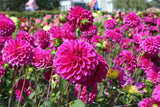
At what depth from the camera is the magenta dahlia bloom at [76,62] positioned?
27.3 inches

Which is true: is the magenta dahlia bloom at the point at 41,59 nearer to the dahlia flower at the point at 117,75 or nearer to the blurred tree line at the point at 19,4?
the dahlia flower at the point at 117,75

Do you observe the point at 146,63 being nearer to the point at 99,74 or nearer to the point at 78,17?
the point at 78,17

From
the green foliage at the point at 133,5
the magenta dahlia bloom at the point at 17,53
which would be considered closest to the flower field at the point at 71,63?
the magenta dahlia bloom at the point at 17,53

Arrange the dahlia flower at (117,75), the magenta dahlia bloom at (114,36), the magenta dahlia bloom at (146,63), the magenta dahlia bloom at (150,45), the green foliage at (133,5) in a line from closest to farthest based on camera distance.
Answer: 1. the dahlia flower at (117,75)
2. the magenta dahlia bloom at (150,45)
3. the magenta dahlia bloom at (146,63)
4. the magenta dahlia bloom at (114,36)
5. the green foliage at (133,5)

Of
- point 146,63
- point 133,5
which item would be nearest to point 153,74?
point 146,63

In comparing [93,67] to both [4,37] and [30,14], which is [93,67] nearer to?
[4,37]

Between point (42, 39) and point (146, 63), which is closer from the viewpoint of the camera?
point (42, 39)

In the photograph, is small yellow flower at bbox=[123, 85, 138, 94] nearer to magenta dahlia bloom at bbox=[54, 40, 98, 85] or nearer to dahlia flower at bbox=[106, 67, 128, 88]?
dahlia flower at bbox=[106, 67, 128, 88]

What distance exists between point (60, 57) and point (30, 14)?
35.0 ft

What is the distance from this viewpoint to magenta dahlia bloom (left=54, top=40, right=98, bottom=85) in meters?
0.69

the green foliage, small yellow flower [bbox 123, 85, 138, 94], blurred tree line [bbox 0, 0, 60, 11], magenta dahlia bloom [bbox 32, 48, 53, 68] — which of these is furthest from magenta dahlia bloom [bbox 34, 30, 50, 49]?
the green foliage

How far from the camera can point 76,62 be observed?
0.71 metres

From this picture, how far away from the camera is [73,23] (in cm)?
128

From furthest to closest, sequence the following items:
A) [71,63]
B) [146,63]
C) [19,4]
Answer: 1. [19,4]
2. [146,63]
3. [71,63]
